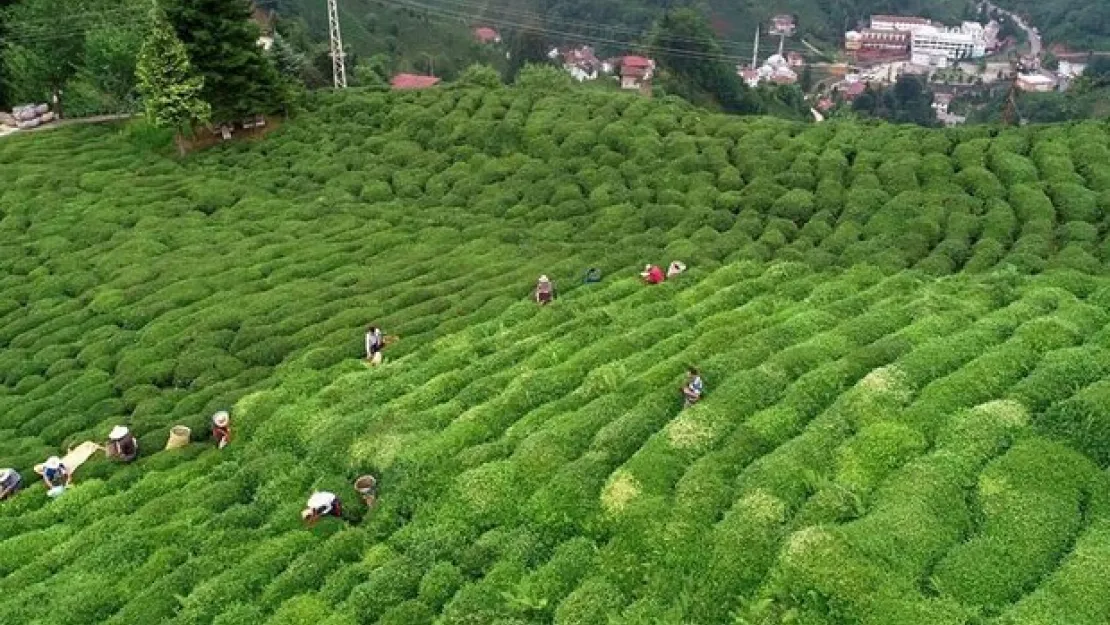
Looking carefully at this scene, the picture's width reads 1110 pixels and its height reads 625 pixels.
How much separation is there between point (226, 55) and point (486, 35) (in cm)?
11135

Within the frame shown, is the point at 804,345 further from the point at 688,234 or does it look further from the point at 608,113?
the point at 608,113

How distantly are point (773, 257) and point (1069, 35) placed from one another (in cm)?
16484

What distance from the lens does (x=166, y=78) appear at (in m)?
36.4

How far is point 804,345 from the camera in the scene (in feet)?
63.9

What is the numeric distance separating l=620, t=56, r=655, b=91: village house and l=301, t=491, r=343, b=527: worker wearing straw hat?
89.2 m

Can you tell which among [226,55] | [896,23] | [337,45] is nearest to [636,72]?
[337,45]

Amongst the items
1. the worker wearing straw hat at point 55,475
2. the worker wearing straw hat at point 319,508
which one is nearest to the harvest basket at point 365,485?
the worker wearing straw hat at point 319,508

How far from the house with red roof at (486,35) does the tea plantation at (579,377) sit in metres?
109

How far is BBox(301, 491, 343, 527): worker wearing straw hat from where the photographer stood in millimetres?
16781

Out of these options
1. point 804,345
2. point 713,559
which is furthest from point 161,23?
point 713,559

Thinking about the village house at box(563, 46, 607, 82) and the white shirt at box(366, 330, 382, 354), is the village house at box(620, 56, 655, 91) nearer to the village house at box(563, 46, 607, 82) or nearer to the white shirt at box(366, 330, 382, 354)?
the village house at box(563, 46, 607, 82)

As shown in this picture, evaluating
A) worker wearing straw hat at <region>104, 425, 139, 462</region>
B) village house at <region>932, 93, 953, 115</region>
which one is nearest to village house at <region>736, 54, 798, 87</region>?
village house at <region>932, 93, 953, 115</region>

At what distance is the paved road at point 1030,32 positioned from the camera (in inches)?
6541

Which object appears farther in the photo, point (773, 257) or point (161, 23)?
point (161, 23)
